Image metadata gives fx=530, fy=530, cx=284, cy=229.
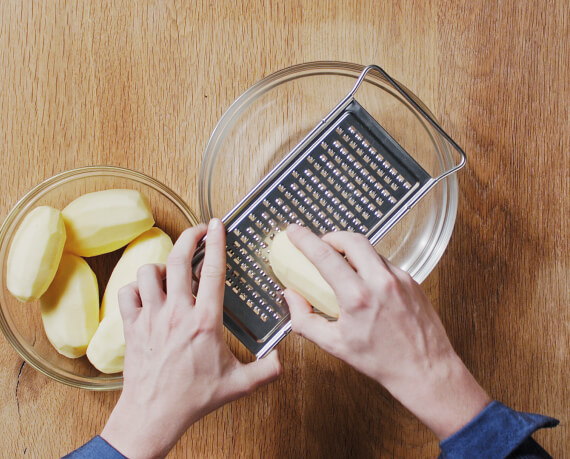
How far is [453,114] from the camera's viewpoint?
3.17 feet

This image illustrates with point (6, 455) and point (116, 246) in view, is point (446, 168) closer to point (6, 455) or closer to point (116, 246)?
point (116, 246)

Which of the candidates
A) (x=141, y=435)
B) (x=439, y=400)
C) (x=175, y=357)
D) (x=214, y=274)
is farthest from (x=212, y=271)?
(x=439, y=400)

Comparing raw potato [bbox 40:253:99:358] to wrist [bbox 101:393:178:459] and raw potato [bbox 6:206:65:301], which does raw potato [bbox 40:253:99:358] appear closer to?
raw potato [bbox 6:206:65:301]

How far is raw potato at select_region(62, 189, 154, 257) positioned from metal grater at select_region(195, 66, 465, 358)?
153mm

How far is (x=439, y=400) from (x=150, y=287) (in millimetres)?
432

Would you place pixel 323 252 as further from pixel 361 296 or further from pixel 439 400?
pixel 439 400

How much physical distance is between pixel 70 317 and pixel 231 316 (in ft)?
0.84

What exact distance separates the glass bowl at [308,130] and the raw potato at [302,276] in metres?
0.19

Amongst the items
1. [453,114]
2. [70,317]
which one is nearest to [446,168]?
[453,114]

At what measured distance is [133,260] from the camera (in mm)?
842

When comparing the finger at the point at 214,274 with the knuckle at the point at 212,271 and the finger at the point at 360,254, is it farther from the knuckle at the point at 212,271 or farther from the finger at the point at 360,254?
the finger at the point at 360,254

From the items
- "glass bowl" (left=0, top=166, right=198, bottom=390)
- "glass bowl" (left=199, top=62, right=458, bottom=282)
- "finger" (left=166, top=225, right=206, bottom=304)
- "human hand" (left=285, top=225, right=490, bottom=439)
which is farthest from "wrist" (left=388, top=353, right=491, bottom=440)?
"glass bowl" (left=0, top=166, right=198, bottom=390)

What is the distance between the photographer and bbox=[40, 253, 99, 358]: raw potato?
2.72 ft

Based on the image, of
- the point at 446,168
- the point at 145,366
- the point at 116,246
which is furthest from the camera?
the point at 446,168
